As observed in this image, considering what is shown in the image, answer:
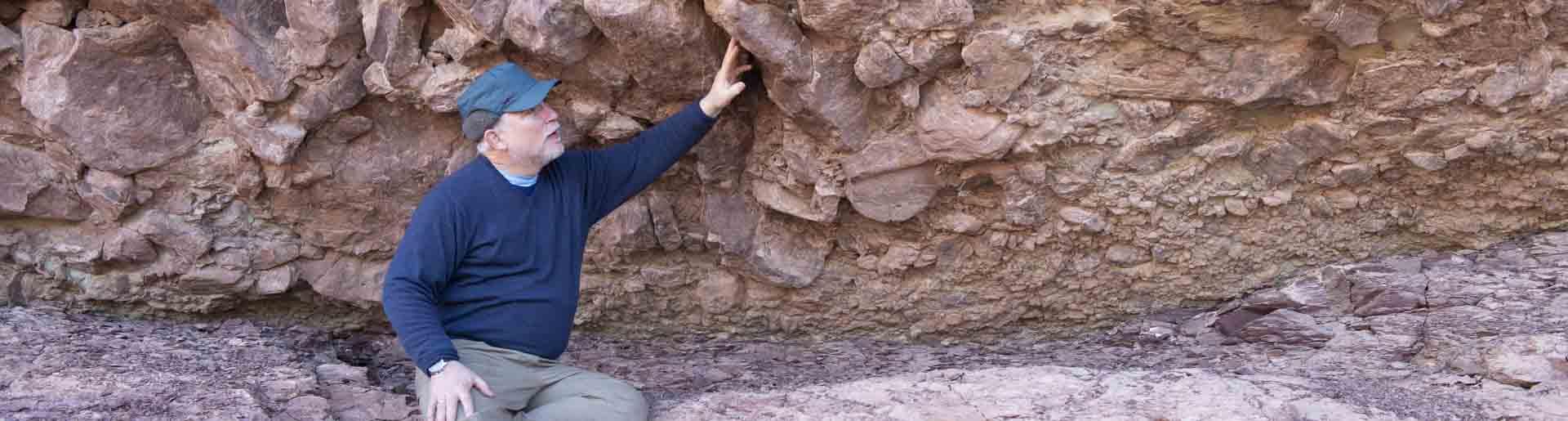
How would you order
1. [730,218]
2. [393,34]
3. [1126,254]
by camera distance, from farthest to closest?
[730,218], [1126,254], [393,34]

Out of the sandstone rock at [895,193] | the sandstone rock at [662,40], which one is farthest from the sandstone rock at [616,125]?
the sandstone rock at [895,193]

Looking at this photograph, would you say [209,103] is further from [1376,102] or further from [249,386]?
[1376,102]

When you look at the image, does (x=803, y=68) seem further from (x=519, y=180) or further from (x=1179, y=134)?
(x=1179, y=134)

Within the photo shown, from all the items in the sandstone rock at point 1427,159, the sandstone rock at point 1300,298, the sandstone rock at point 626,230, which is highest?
the sandstone rock at point 1427,159

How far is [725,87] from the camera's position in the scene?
3.14 meters

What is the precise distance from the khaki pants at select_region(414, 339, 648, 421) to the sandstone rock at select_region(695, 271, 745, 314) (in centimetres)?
97

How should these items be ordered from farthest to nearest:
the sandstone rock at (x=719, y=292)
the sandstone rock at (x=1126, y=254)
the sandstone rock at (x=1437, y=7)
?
the sandstone rock at (x=719, y=292) < the sandstone rock at (x=1126, y=254) < the sandstone rock at (x=1437, y=7)

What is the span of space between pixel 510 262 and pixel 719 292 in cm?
114

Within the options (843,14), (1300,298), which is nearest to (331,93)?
(843,14)

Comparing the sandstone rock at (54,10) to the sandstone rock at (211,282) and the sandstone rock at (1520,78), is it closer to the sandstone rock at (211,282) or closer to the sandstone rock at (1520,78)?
the sandstone rock at (211,282)

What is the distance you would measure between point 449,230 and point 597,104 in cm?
77

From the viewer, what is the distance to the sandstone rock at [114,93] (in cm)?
336

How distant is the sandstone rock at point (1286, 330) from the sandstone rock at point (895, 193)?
0.97m

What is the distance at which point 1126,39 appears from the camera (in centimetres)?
307
